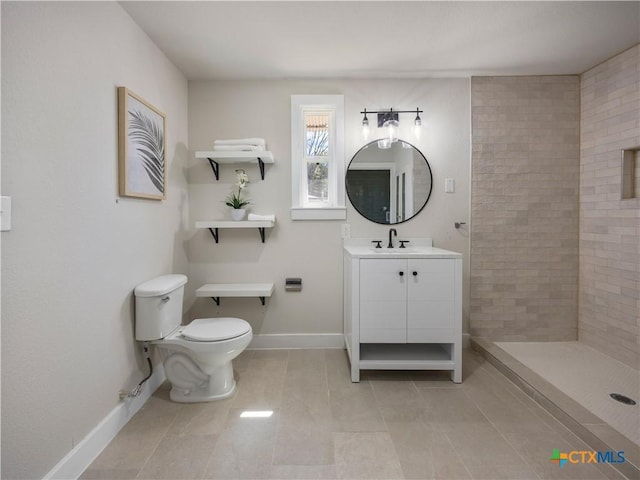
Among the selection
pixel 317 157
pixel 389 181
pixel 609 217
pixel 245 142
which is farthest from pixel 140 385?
pixel 609 217

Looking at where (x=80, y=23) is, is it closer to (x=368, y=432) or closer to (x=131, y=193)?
(x=131, y=193)

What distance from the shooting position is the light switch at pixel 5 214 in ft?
3.53

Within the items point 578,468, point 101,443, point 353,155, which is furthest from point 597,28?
point 101,443

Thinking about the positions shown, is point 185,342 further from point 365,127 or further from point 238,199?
point 365,127

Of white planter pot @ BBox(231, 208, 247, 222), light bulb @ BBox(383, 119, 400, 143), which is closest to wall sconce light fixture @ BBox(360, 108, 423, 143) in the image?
light bulb @ BBox(383, 119, 400, 143)

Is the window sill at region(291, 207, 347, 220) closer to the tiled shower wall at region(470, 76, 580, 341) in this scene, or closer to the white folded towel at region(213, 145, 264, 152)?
the white folded towel at region(213, 145, 264, 152)

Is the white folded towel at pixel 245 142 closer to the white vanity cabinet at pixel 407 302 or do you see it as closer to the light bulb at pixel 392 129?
the light bulb at pixel 392 129

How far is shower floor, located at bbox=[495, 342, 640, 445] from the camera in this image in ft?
5.72

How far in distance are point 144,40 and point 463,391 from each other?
122 inches

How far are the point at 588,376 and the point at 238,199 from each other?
2872 millimetres

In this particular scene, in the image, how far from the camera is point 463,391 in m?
2.12

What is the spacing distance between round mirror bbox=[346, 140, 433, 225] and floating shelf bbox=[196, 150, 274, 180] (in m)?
0.73

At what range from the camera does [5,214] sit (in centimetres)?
109

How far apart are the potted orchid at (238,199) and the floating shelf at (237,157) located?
0.43ft
